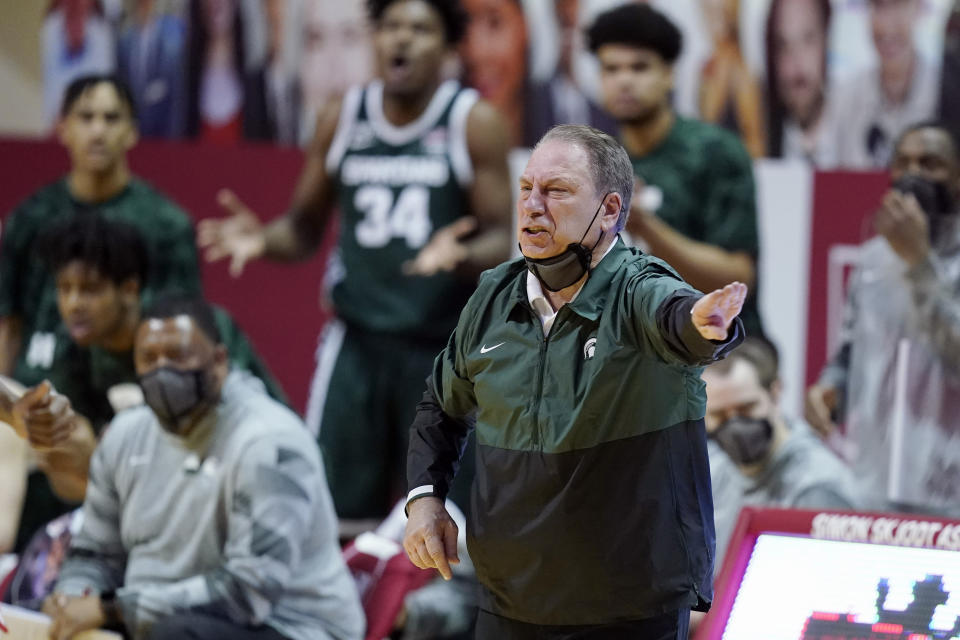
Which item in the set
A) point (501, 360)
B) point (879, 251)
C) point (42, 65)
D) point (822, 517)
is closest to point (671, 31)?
point (879, 251)

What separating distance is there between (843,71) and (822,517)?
14.9 feet

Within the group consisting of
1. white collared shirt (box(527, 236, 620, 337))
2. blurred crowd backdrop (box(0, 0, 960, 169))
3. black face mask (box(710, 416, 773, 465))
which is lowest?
black face mask (box(710, 416, 773, 465))

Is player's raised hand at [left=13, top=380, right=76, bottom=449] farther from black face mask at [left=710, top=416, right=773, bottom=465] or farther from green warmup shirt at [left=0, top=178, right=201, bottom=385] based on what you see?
black face mask at [left=710, top=416, right=773, bottom=465]

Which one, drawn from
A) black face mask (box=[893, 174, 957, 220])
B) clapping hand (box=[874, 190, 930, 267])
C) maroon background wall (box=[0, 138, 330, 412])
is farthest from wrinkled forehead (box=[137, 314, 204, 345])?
maroon background wall (box=[0, 138, 330, 412])

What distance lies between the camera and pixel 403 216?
20.7 feet

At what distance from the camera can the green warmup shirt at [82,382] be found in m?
5.51

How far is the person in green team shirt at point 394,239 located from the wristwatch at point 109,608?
185 centimetres

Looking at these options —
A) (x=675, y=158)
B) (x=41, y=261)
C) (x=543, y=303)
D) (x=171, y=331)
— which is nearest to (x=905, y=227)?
(x=675, y=158)

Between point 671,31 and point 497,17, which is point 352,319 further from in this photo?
point 497,17

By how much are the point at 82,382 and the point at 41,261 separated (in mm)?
546

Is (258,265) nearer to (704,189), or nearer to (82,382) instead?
(82,382)

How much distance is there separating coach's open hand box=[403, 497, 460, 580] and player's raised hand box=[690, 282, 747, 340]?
0.82 metres

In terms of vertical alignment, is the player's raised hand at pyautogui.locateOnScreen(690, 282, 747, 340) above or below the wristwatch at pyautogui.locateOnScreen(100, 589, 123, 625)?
above

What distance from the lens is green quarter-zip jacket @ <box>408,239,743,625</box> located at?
2945 millimetres
